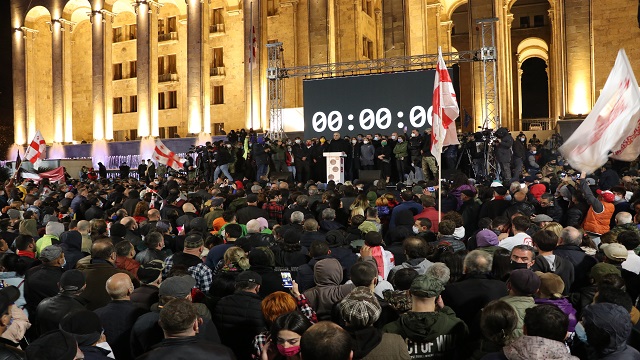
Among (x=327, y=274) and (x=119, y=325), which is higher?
(x=327, y=274)

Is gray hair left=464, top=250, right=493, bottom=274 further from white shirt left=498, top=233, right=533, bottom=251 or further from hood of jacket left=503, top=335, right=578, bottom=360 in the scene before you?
white shirt left=498, top=233, right=533, bottom=251

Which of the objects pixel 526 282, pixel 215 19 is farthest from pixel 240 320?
pixel 215 19

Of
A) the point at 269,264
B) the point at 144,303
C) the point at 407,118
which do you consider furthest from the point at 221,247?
the point at 407,118

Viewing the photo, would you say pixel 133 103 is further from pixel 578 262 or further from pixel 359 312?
pixel 359 312

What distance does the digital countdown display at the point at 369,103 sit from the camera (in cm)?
2525

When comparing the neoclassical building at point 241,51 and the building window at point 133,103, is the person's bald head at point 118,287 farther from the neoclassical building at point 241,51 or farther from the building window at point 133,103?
the building window at point 133,103

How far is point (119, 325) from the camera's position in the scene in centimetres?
547

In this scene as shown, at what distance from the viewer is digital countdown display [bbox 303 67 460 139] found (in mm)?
25250

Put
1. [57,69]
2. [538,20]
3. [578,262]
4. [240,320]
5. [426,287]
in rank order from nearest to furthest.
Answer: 1. [426,287]
2. [240,320]
3. [578,262]
4. [57,69]
5. [538,20]

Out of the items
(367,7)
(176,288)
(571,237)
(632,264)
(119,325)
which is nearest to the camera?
(176,288)

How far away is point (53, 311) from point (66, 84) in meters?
40.5

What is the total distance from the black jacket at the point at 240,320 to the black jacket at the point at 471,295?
157 centimetres

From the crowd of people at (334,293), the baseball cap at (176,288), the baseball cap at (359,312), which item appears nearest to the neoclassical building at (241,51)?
the crowd of people at (334,293)

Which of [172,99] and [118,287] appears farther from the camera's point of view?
[172,99]
